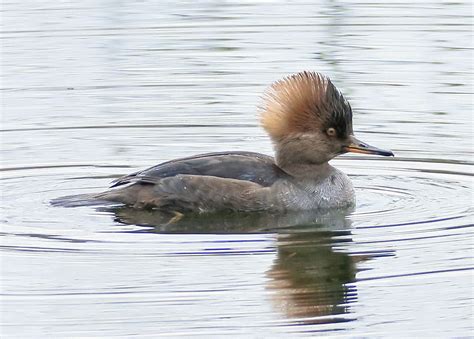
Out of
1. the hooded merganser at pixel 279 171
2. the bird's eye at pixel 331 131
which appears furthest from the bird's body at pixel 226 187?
the bird's eye at pixel 331 131

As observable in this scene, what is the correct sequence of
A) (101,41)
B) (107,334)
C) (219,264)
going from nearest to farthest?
(107,334)
(219,264)
(101,41)

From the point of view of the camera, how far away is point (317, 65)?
1608 cm

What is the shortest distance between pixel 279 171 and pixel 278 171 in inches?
0.7

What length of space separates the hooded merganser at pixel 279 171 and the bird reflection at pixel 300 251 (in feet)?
0.39

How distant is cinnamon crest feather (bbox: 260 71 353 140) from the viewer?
11211mm

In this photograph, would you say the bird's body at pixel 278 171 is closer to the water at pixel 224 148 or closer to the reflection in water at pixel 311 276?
the water at pixel 224 148

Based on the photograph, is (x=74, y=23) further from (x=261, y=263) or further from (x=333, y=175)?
(x=261, y=263)

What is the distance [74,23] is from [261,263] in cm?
1023

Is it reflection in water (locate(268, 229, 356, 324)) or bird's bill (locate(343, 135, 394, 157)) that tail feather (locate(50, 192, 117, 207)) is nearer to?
reflection in water (locate(268, 229, 356, 324))

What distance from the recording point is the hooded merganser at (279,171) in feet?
36.6

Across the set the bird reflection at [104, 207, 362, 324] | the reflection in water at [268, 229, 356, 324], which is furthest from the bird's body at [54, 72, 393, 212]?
the reflection in water at [268, 229, 356, 324]

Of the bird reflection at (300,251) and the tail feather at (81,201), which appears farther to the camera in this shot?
the tail feather at (81,201)

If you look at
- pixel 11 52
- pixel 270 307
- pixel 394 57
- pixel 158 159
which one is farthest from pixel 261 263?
pixel 11 52

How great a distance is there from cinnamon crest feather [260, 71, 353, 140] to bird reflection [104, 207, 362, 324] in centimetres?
70
